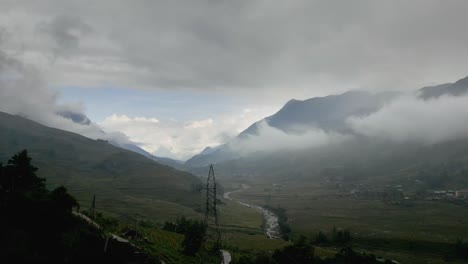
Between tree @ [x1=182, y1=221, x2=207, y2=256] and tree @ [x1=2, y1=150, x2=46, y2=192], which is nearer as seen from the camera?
tree @ [x1=2, y1=150, x2=46, y2=192]

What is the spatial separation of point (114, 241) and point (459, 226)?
194980 mm

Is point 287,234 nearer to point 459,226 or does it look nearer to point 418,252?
point 418,252

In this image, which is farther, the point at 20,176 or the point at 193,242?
the point at 193,242

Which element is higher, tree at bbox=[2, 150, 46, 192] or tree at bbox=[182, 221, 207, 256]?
tree at bbox=[2, 150, 46, 192]

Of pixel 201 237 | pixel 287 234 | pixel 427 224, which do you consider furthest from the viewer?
pixel 427 224

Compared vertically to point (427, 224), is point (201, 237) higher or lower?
higher

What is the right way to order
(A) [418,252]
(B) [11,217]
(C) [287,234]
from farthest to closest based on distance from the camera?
1. (C) [287,234]
2. (A) [418,252]
3. (B) [11,217]

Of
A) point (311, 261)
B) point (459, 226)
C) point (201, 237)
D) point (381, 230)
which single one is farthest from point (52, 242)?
point (459, 226)

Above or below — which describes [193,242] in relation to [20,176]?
below

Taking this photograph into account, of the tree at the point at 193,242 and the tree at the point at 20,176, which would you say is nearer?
the tree at the point at 20,176

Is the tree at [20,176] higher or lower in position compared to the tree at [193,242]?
higher

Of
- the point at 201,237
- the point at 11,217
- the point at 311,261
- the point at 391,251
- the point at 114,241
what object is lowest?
the point at 391,251

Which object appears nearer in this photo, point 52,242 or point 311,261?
point 52,242

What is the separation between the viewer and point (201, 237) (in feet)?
242
